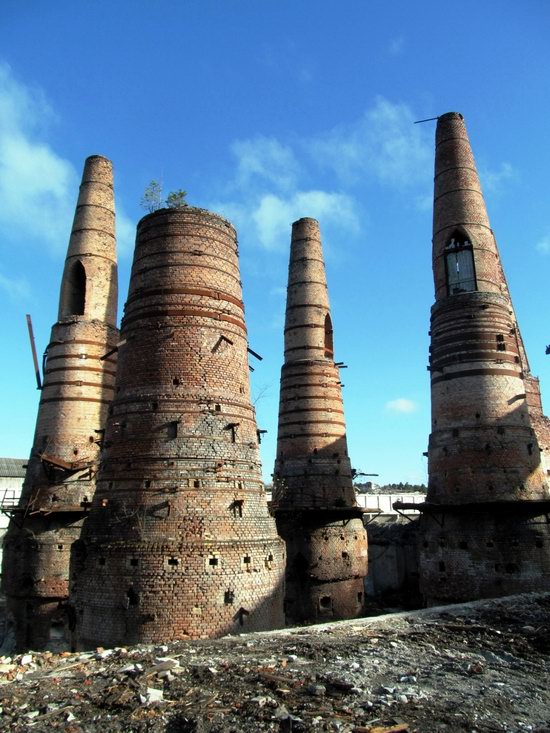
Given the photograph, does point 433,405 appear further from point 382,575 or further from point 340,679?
point 340,679

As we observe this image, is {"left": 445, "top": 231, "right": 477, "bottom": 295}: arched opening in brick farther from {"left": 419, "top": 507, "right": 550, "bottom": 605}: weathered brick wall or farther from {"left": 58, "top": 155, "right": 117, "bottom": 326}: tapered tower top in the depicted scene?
{"left": 58, "top": 155, "right": 117, "bottom": 326}: tapered tower top

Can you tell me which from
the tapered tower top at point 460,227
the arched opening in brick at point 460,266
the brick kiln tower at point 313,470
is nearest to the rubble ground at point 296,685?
the brick kiln tower at point 313,470

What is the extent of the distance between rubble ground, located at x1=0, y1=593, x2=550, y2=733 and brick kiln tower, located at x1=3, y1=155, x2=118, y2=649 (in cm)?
922

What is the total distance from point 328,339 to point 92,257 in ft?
33.7

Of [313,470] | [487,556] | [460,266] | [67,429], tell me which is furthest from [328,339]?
[67,429]

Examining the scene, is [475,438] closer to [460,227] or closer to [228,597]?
[460,227]

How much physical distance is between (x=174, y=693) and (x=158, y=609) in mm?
4478

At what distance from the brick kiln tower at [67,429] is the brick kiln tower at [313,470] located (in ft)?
24.6

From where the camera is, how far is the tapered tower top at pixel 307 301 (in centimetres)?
2414

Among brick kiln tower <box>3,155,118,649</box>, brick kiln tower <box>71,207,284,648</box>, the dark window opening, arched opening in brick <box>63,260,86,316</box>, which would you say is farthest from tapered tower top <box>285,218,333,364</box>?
the dark window opening

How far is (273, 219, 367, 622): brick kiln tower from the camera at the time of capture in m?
21.1

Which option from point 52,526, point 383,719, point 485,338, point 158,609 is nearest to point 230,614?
point 158,609

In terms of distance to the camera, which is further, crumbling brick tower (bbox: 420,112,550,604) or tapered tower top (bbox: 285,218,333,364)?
tapered tower top (bbox: 285,218,333,364)

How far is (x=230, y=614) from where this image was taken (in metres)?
11.7
